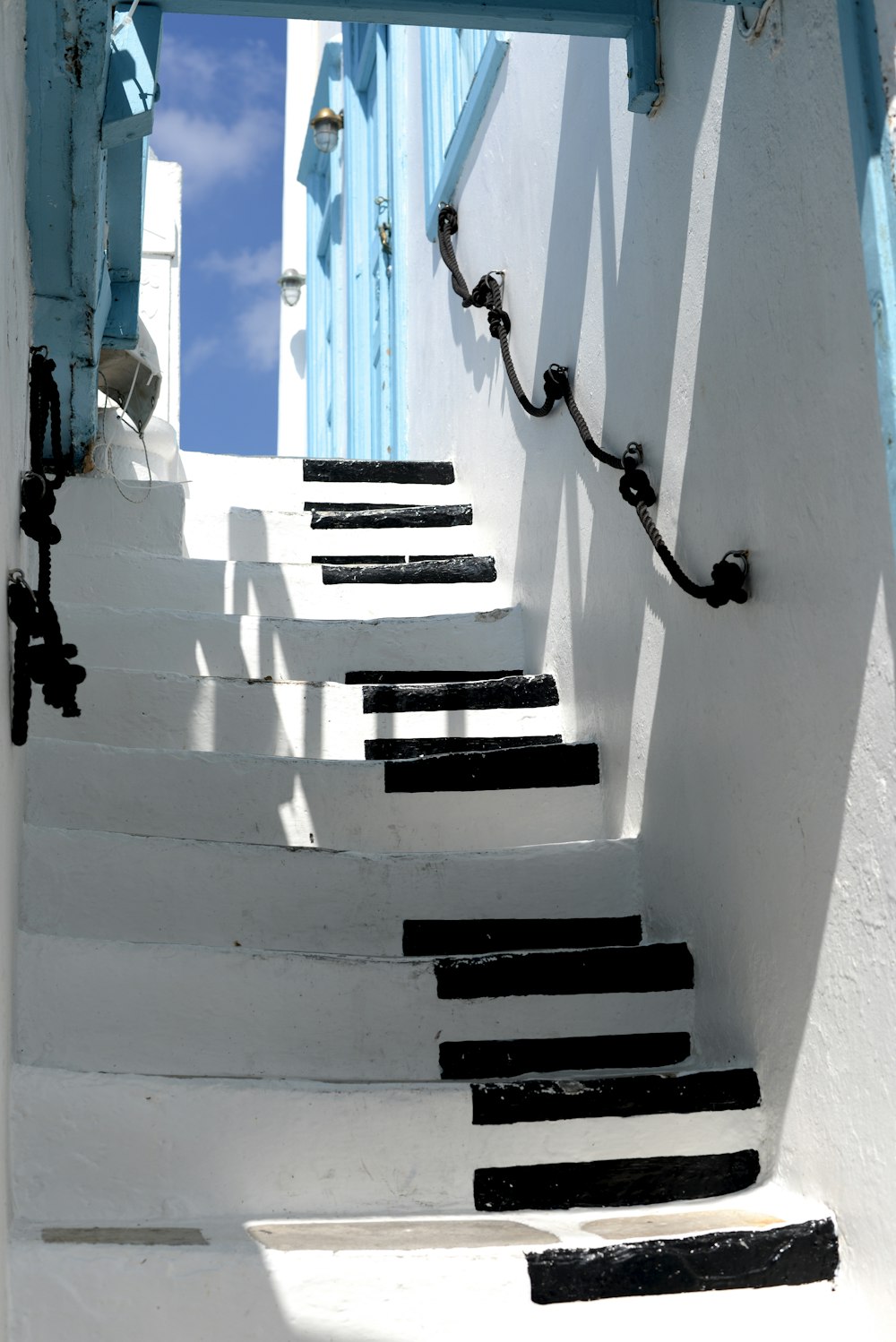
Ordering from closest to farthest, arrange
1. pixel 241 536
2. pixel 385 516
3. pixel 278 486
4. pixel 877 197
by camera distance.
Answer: pixel 877 197 < pixel 241 536 < pixel 385 516 < pixel 278 486

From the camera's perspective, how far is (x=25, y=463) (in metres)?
2.40

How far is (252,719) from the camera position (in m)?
3.28

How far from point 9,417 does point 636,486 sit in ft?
4.04

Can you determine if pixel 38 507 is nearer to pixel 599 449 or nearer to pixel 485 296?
pixel 599 449

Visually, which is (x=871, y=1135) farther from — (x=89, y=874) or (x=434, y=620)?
(x=434, y=620)

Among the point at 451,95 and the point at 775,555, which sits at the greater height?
the point at 451,95

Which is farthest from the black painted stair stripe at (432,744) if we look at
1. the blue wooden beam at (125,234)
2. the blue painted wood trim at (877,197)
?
the blue painted wood trim at (877,197)

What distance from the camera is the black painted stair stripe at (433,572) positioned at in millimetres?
4078

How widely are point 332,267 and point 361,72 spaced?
46.6 inches

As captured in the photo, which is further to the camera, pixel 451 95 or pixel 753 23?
pixel 451 95

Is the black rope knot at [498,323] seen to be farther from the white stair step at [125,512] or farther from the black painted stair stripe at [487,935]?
the black painted stair stripe at [487,935]

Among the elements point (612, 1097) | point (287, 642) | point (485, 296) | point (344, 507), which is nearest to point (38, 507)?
point (612, 1097)

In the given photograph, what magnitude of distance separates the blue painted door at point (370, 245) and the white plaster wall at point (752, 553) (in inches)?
101

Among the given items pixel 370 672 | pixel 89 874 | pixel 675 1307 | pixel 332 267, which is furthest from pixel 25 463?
pixel 332 267
